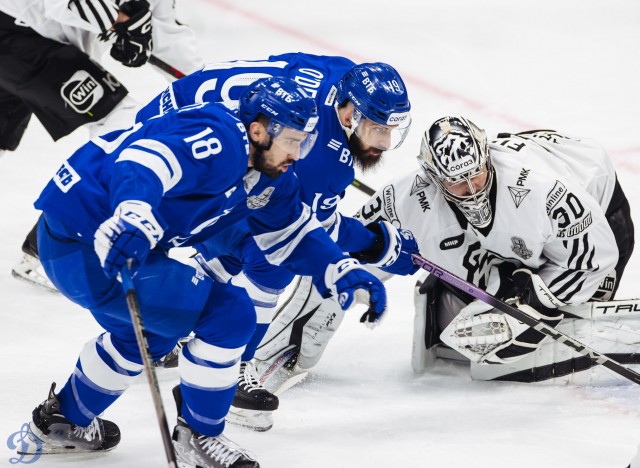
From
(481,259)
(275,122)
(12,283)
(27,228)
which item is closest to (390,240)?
(481,259)

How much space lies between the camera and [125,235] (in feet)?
8.55

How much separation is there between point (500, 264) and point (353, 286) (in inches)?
35.3

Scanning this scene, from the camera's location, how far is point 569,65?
6609 millimetres

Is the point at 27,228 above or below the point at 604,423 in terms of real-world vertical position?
below

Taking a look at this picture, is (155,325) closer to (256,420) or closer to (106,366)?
(106,366)

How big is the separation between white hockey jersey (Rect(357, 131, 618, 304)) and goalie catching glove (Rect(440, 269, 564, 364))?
72mm

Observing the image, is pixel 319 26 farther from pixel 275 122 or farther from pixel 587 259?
pixel 275 122

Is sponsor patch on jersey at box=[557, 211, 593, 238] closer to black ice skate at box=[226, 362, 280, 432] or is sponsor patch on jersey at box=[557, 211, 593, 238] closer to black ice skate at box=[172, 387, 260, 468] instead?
black ice skate at box=[226, 362, 280, 432]

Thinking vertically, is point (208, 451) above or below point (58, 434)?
above

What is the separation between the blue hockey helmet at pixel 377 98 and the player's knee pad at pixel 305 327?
0.61 m

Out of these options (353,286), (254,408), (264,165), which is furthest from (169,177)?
(254,408)

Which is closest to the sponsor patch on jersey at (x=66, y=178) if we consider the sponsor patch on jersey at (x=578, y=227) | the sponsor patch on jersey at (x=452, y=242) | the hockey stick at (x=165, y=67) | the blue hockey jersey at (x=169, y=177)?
the blue hockey jersey at (x=169, y=177)

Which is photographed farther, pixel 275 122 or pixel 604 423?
pixel 604 423

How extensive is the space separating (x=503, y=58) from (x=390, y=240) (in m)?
3.22
